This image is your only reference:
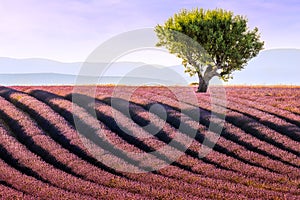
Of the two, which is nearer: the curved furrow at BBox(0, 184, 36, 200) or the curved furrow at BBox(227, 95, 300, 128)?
the curved furrow at BBox(0, 184, 36, 200)

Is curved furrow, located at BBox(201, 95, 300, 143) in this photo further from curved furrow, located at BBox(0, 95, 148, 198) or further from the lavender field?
curved furrow, located at BBox(0, 95, 148, 198)

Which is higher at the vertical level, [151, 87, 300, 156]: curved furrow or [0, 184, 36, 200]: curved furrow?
[151, 87, 300, 156]: curved furrow

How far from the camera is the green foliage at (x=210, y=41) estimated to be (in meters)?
40.9

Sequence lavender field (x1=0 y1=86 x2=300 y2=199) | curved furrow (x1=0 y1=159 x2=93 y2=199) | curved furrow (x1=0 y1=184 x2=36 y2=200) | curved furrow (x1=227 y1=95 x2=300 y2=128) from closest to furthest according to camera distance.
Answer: curved furrow (x1=0 y1=184 x2=36 y2=200) → curved furrow (x1=0 y1=159 x2=93 y2=199) → lavender field (x1=0 y1=86 x2=300 y2=199) → curved furrow (x1=227 y1=95 x2=300 y2=128)

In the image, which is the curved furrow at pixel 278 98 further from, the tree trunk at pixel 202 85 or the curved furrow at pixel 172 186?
the curved furrow at pixel 172 186

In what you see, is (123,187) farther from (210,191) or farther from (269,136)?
(269,136)

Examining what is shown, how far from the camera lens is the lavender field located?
1280cm

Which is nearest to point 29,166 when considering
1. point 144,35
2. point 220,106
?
point 144,35

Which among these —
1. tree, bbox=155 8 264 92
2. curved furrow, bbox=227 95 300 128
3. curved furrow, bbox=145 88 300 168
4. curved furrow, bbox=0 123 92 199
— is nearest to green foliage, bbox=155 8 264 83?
tree, bbox=155 8 264 92

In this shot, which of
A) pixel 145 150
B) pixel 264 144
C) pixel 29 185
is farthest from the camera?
pixel 264 144

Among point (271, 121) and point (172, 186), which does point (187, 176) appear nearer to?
point (172, 186)

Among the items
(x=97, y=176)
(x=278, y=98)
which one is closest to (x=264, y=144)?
(x=97, y=176)

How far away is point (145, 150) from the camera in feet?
59.3

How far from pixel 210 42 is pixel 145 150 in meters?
24.9
